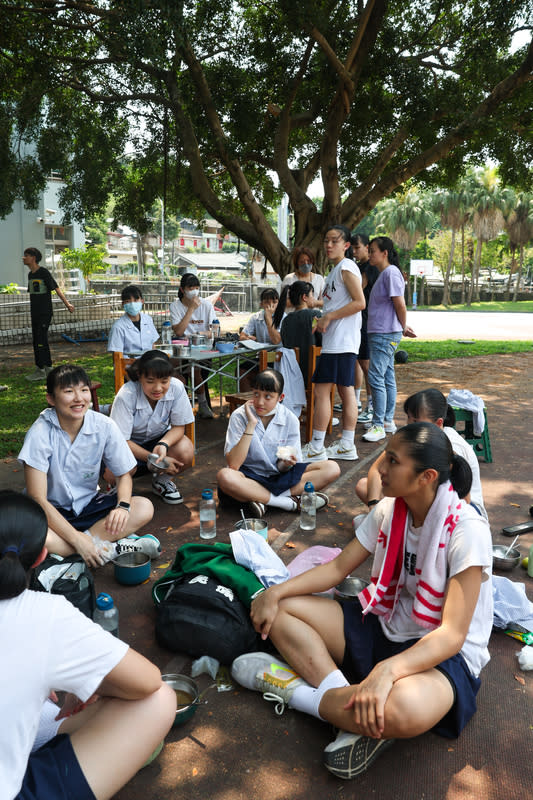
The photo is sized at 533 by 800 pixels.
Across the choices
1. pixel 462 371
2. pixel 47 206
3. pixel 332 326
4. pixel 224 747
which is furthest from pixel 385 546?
pixel 47 206

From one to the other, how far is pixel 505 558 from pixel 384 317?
10.3 ft

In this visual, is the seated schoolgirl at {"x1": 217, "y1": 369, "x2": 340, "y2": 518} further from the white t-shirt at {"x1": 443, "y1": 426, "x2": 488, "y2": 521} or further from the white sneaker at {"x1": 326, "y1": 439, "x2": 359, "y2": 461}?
the white t-shirt at {"x1": 443, "y1": 426, "x2": 488, "y2": 521}

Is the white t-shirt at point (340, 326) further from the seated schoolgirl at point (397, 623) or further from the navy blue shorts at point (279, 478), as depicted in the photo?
the seated schoolgirl at point (397, 623)

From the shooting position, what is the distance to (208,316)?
25.4ft

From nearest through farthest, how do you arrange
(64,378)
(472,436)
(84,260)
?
(64,378) < (472,436) < (84,260)

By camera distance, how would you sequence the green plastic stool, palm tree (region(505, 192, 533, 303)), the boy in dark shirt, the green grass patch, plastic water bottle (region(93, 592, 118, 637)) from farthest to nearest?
1. palm tree (region(505, 192, 533, 303))
2. the green grass patch
3. the boy in dark shirt
4. the green plastic stool
5. plastic water bottle (region(93, 592, 118, 637))

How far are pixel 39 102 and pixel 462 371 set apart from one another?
950cm

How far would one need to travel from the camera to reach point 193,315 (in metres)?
7.67

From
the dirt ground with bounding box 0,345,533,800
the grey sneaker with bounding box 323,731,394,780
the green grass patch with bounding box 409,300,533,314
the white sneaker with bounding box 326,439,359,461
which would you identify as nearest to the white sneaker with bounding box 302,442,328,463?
the white sneaker with bounding box 326,439,359,461

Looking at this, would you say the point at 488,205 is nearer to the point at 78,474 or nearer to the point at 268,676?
the point at 78,474

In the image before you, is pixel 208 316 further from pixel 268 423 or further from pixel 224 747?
pixel 224 747

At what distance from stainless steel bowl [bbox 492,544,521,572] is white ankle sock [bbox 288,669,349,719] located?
67.8 inches

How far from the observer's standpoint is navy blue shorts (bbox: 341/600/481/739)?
226 cm

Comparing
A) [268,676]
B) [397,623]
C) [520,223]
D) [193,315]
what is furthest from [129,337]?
[520,223]
